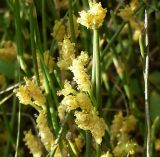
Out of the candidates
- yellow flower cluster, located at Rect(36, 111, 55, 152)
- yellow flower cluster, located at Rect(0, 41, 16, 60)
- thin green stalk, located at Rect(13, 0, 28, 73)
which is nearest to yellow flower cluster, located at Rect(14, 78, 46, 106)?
yellow flower cluster, located at Rect(36, 111, 55, 152)

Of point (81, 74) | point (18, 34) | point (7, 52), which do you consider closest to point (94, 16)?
point (81, 74)

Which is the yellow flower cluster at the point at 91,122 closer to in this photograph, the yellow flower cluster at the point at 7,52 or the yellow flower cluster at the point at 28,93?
the yellow flower cluster at the point at 28,93

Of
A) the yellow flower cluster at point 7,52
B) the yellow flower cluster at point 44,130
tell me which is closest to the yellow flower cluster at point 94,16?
the yellow flower cluster at point 44,130

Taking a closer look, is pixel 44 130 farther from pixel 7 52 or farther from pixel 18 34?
pixel 7 52

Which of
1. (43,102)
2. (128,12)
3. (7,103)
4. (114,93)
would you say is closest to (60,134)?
(43,102)

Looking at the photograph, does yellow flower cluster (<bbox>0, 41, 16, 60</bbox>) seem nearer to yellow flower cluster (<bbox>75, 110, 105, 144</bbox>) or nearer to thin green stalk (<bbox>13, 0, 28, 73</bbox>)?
thin green stalk (<bbox>13, 0, 28, 73</bbox>)

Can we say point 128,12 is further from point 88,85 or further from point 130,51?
point 130,51
